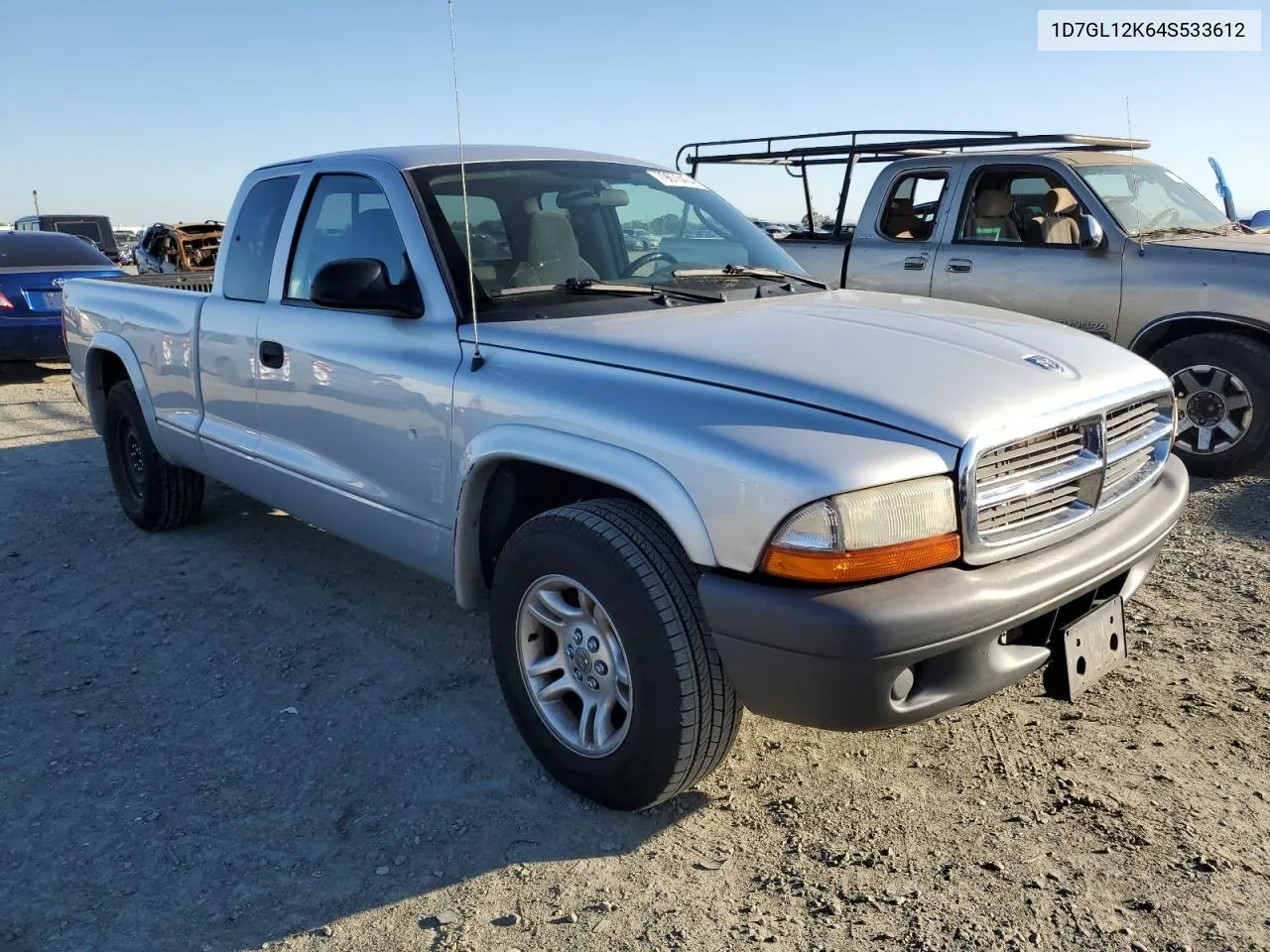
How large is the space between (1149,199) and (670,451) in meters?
5.51

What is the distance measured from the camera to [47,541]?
532cm

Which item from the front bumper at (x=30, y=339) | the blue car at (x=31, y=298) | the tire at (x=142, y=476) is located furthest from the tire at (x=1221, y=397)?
the front bumper at (x=30, y=339)

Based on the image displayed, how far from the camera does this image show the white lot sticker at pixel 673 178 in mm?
4129

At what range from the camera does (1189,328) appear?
6.11 m

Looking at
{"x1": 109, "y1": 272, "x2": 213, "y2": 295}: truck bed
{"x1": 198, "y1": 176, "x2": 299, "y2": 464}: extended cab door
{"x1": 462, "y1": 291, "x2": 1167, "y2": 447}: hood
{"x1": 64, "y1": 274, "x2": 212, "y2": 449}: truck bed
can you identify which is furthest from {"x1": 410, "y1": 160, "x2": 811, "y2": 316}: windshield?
{"x1": 109, "y1": 272, "x2": 213, "y2": 295}: truck bed

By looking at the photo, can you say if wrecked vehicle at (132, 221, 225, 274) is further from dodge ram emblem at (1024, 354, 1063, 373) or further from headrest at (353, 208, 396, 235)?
dodge ram emblem at (1024, 354, 1063, 373)

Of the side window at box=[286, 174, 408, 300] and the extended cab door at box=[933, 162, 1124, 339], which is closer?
the side window at box=[286, 174, 408, 300]

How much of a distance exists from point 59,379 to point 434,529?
918 cm

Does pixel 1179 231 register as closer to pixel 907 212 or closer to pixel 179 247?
pixel 907 212

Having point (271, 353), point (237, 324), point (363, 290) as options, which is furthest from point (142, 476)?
point (363, 290)

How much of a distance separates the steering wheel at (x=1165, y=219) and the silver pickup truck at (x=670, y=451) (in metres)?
3.53

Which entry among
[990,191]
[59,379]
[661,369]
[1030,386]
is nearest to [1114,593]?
[1030,386]

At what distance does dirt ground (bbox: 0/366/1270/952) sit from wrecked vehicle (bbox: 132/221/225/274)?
1387 centimetres

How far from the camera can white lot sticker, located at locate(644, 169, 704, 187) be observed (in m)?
4.13
